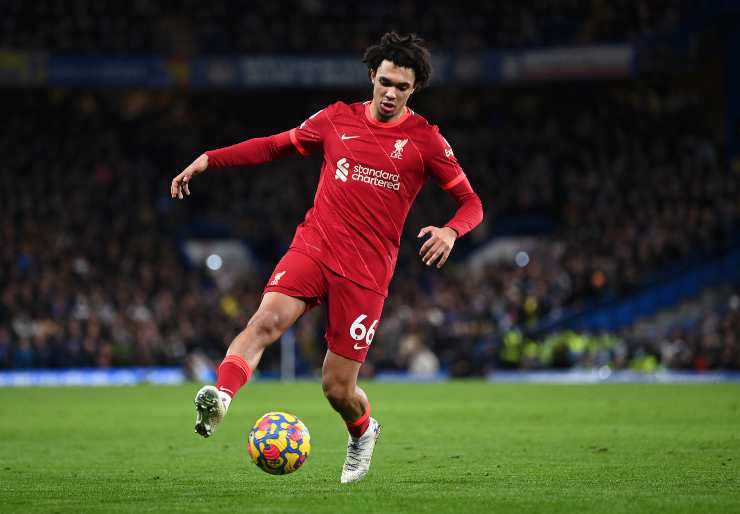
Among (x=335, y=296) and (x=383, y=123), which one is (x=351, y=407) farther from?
(x=383, y=123)

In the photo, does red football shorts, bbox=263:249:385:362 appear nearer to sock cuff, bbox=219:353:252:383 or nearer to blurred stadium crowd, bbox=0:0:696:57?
sock cuff, bbox=219:353:252:383

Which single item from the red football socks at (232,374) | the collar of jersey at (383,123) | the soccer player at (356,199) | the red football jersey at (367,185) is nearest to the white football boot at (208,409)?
the red football socks at (232,374)

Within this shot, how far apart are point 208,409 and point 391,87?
8.44 ft

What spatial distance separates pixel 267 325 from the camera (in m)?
8.30

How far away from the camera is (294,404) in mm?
20891

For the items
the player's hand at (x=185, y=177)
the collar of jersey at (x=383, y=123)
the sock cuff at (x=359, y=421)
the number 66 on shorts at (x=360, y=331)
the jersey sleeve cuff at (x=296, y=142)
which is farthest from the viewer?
the sock cuff at (x=359, y=421)

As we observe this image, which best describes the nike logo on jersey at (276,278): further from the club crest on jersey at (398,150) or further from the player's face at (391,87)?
the player's face at (391,87)

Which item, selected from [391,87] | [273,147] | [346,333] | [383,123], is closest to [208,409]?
[346,333]

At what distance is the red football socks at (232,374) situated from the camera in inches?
313

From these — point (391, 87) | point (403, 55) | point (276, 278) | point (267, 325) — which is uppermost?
point (403, 55)

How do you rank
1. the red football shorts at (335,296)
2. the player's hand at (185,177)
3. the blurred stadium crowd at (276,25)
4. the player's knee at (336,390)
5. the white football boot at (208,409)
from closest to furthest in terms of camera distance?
the white football boot at (208,409) < the player's hand at (185,177) < the red football shorts at (335,296) < the player's knee at (336,390) < the blurred stadium crowd at (276,25)

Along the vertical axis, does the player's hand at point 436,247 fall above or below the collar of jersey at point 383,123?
below

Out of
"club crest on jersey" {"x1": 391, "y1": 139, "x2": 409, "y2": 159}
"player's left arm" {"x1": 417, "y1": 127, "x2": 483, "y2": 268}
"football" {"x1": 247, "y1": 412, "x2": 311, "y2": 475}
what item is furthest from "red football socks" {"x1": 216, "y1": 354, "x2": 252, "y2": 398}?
"club crest on jersey" {"x1": 391, "y1": 139, "x2": 409, "y2": 159}

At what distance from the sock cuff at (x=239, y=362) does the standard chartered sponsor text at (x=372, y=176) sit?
1.50 m
